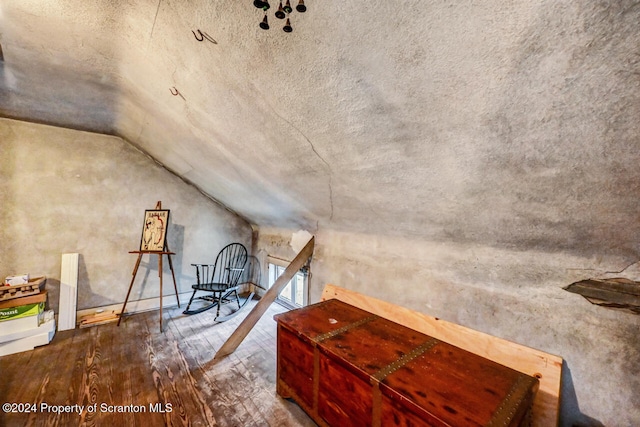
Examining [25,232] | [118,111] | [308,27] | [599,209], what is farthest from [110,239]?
[599,209]

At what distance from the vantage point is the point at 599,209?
1094mm

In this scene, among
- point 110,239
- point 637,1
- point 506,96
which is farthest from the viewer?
point 110,239

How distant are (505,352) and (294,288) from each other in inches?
101

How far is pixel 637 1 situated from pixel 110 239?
14.9 feet

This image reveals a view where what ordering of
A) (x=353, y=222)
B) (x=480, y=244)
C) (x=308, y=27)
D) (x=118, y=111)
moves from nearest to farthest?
(x=308, y=27)
(x=480, y=244)
(x=353, y=222)
(x=118, y=111)

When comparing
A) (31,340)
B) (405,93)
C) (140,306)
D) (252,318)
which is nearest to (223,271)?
(140,306)

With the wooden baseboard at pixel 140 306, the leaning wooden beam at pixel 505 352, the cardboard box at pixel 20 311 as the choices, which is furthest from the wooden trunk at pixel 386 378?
the cardboard box at pixel 20 311

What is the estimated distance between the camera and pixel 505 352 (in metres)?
1.51

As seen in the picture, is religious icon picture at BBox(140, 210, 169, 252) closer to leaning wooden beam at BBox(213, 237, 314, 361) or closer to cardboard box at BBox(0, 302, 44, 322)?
cardboard box at BBox(0, 302, 44, 322)

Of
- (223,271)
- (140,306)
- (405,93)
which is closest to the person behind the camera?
(405,93)

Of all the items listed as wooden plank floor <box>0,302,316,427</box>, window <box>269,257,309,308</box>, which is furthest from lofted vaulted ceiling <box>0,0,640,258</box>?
wooden plank floor <box>0,302,316,427</box>

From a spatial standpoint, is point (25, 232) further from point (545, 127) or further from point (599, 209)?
point (599, 209)

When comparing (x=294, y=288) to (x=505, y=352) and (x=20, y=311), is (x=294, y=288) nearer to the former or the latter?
(x=505, y=352)

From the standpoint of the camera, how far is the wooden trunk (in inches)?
44.4
